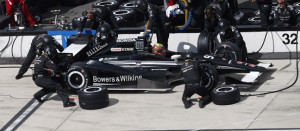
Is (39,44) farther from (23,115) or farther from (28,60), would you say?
(23,115)

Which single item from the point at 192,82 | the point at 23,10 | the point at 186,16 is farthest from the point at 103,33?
the point at 23,10

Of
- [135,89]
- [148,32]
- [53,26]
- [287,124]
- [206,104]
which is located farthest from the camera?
[53,26]

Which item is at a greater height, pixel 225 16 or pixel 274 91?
pixel 225 16

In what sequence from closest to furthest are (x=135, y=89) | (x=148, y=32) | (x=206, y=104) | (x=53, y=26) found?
(x=206, y=104)
(x=135, y=89)
(x=148, y=32)
(x=53, y=26)

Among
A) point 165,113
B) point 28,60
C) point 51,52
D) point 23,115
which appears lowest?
point 23,115

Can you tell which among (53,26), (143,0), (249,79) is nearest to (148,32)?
(143,0)

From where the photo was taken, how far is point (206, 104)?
45.5 ft

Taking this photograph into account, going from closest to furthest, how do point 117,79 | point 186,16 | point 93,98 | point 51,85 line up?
point 93,98
point 51,85
point 117,79
point 186,16

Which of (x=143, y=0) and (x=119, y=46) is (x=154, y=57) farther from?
(x=143, y=0)

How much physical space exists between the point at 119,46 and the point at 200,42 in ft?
8.37

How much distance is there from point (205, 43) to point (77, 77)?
155 inches

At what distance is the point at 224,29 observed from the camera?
1656cm

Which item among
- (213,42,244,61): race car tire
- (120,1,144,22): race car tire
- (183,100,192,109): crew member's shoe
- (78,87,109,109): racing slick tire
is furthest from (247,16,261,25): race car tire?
(78,87,109,109): racing slick tire

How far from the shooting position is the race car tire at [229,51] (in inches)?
625
